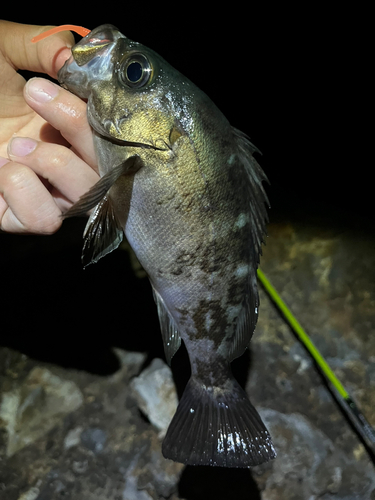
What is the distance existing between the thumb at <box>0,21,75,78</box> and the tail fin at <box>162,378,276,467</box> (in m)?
1.29

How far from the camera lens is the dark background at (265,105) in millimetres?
2090

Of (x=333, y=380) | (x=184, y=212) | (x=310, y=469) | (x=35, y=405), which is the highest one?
(x=184, y=212)

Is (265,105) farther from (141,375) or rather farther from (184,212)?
(141,375)

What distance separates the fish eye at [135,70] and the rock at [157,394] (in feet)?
4.36

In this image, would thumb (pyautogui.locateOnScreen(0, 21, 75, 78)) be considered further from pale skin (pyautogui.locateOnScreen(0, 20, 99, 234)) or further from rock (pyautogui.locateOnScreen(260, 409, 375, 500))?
rock (pyautogui.locateOnScreen(260, 409, 375, 500))

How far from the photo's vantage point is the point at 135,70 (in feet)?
3.67

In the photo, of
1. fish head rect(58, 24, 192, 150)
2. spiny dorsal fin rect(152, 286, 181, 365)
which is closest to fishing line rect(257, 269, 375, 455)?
spiny dorsal fin rect(152, 286, 181, 365)

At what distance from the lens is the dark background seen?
2.09 metres

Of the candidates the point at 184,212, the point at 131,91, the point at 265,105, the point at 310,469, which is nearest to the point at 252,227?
the point at 184,212

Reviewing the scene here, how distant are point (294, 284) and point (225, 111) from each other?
1.24m

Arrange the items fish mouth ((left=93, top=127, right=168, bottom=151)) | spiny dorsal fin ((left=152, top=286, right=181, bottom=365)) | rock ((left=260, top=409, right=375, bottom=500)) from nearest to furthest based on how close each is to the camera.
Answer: fish mouth ((left=93, top=127, right=168, bottom=151)), spiny dorsal fin ((left=152, top=286, right=181, bottom=365)), rock ((left=260, top=409, right=375, bottom=500))

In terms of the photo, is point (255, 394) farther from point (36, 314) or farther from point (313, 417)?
point (36, 314)

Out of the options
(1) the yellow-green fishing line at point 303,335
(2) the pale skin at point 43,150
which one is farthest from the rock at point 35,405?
(1) the yellow-green fishing line at point 303,335

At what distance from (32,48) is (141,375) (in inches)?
59.1
